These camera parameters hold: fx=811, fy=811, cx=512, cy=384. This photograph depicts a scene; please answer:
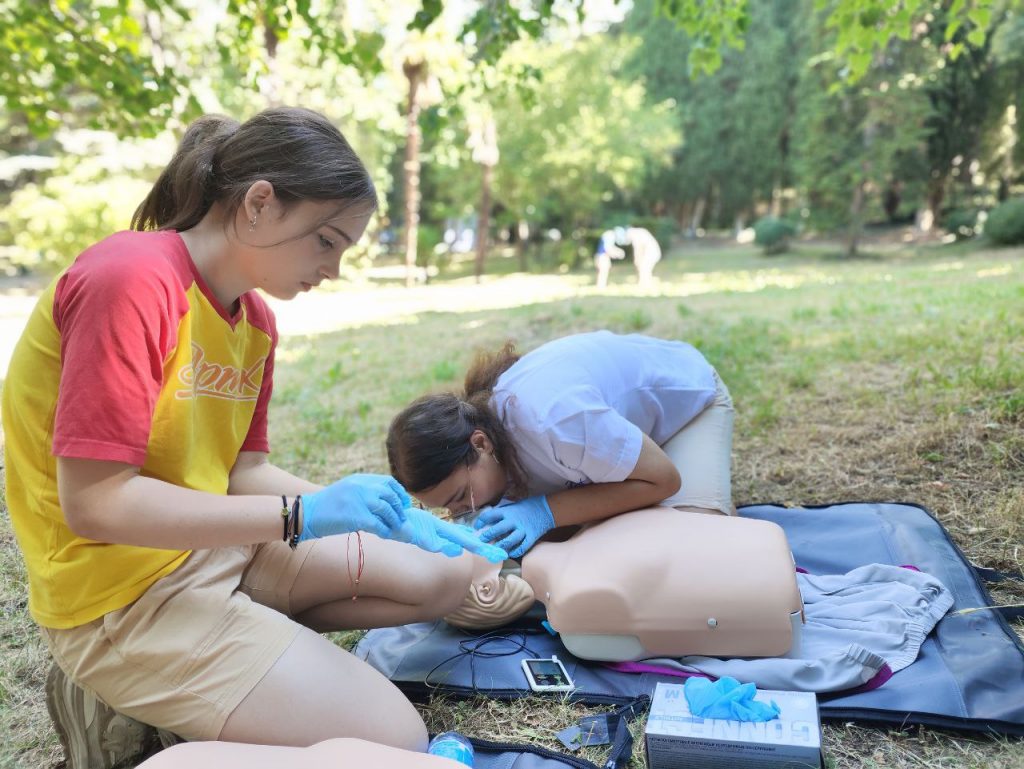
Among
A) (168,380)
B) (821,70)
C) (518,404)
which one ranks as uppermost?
(821,70)

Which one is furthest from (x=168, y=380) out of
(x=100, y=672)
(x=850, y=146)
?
(x=850, y=146)

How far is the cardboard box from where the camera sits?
161 cm

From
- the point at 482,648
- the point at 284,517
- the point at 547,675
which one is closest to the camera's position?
the point at 284,517

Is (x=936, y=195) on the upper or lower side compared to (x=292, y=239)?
lower

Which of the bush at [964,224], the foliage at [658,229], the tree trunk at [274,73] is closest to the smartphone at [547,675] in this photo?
the tree trunk at [274,73]

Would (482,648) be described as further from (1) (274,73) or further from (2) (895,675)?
(1) (274,73)

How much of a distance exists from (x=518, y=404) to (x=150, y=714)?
117 cm

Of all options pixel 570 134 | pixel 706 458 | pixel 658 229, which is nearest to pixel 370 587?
pixel 706 458

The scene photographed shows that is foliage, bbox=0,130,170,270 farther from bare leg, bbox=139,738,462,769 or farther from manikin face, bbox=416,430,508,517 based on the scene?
bare leg, bbox=139,738,462,769

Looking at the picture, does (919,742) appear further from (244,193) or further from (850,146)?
(850,146)

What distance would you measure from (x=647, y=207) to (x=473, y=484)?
24.4 meters

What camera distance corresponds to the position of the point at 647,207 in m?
25.5

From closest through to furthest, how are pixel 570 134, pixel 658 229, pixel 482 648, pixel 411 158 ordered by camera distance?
pixel 482 648
pixel 411 158
pixel 570 134
pixel 658 229

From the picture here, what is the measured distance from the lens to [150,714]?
1.62 metres
